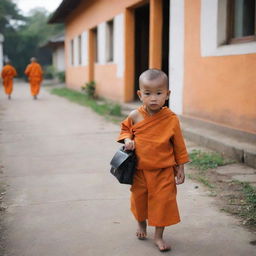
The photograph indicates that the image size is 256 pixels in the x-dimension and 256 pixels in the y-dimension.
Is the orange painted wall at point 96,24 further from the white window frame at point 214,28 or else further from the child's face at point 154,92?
the child's face at point 154,92

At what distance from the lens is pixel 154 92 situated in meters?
2.62

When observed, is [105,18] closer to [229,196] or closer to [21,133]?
[21,133]

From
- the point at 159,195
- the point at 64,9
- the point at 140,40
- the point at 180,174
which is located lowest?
the point at 159,195

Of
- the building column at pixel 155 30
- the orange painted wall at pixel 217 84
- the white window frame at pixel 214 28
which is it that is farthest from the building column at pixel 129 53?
the white window frame at pixel 214 28

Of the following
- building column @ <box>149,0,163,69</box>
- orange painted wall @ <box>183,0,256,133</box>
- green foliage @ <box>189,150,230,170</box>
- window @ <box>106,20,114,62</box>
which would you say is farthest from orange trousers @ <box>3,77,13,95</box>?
green foliage @ <box>189,150,230,170</box>

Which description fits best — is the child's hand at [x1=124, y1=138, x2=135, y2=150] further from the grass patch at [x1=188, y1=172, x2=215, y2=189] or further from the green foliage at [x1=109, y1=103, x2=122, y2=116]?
the green foliage at [x1=109, y1=103, x2=122, y2=116]

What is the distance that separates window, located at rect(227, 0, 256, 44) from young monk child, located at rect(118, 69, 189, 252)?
3446 millimetres

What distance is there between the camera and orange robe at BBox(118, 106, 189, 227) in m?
2.68

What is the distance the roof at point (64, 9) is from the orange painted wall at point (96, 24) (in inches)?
9.0

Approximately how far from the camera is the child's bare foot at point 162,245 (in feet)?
8.86

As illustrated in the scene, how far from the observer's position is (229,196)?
Answer: 3.83 meters

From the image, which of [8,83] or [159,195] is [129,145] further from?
[8,83]

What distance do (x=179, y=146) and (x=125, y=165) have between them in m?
0.39

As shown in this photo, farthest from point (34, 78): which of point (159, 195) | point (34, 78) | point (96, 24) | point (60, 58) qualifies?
point (60, 58)
